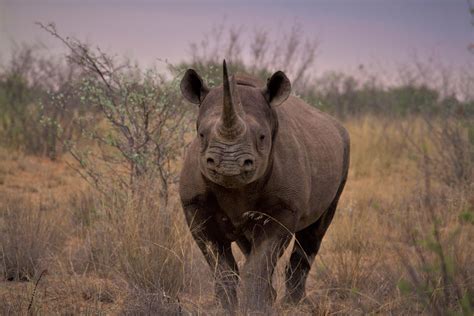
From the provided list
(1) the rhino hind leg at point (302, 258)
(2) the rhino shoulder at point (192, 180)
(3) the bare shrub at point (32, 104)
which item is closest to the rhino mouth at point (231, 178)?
(2) the rhino shoulder at point (192, 180)

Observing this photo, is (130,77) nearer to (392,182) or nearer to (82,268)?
(82,268)

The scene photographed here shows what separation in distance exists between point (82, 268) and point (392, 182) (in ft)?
22.4

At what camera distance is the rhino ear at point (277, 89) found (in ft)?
15.6

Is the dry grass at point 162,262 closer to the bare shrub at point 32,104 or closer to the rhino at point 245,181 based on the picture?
the rhino at point 245,181

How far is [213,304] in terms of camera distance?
5.12 meters

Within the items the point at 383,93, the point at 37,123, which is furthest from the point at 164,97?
the point at 383,93

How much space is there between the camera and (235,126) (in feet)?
13.5

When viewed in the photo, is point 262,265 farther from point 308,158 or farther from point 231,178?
point 308,158

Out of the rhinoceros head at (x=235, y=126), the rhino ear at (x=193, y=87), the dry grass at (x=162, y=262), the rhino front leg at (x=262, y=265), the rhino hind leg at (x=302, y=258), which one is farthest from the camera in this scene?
the rhino hind leg at (x=302, y=258)

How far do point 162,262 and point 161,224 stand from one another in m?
0.48

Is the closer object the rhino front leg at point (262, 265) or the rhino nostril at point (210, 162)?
the rhino nostril at point (210, 162)

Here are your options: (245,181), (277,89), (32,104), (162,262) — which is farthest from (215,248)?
(32,104)

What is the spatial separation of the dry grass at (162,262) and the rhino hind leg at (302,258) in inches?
4.1

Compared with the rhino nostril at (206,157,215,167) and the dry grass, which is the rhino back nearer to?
the dry grass
